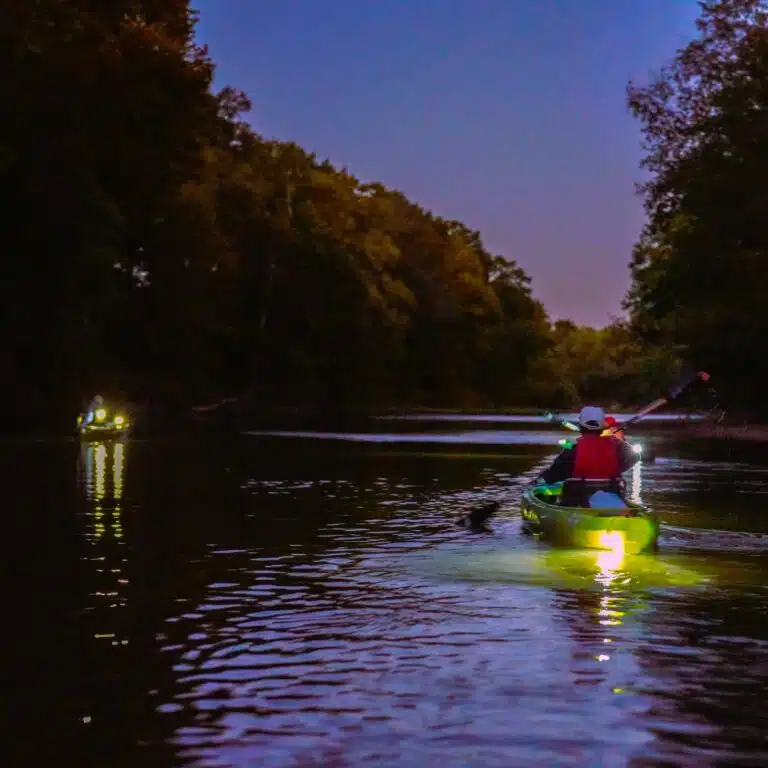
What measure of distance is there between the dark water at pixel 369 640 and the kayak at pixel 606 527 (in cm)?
31

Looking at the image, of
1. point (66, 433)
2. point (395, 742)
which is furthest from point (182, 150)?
point (395, 742)

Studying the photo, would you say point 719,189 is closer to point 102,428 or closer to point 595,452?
point 102,428

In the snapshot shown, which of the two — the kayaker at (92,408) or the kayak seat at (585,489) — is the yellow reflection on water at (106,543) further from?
the kayaker at (92,408)

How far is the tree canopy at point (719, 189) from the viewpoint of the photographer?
60375 mm

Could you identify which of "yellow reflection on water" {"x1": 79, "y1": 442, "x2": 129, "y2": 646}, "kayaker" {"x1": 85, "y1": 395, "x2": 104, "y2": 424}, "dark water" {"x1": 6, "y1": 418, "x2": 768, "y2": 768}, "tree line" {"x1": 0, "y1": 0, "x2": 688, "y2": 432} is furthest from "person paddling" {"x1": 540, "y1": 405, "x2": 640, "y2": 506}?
"kayaker" {"x1": 85, "y1": 395, "x2": 104, "y2": 424}

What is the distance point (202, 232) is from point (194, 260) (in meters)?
2.32

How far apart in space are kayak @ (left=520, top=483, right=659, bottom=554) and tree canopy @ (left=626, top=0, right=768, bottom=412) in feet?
135

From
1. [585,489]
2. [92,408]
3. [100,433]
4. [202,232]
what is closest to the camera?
[585,489]

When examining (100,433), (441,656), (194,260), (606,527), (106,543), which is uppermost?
(194,260)

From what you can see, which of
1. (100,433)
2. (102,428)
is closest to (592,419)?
(100,433)

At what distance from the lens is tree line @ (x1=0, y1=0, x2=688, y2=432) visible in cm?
5372

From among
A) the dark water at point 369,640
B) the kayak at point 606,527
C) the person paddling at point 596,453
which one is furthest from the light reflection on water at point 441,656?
the person paddling at point 596,453

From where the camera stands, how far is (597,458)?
20.9 m

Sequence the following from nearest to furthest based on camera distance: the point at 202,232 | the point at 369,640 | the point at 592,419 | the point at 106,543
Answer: the point at 369,640 < the point at 592,419 < the point at 106,543 < the point at 202,232
